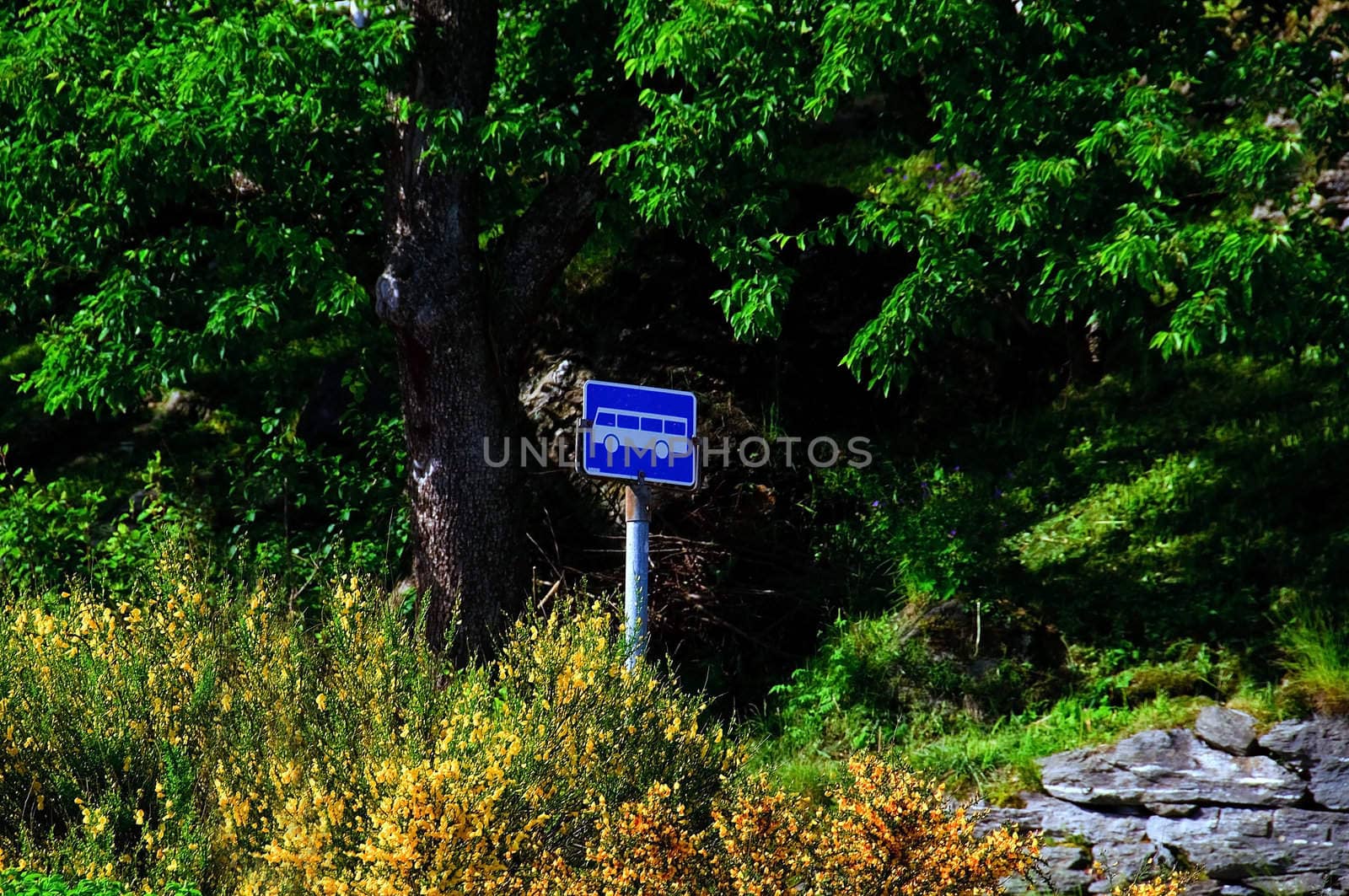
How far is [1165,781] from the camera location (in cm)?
603

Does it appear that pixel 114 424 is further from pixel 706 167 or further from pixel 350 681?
pixel 350 681

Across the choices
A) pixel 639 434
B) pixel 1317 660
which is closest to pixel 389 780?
pixel 639 434

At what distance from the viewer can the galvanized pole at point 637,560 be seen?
17.6 feet

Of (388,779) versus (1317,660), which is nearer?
(388,779)

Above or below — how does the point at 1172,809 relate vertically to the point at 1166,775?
below

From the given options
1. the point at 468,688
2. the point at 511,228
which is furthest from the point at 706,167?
the point at 468,688

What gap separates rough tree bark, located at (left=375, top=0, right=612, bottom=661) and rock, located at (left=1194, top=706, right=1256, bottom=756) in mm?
3746

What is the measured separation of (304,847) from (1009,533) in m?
5.10

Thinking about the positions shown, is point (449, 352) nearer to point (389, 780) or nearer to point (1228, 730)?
point (389, 780)

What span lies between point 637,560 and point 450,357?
8.33 ft

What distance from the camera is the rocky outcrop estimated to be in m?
5.75

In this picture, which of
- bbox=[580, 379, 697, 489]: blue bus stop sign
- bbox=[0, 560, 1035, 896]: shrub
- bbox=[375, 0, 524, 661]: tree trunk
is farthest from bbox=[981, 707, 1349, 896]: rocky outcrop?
bbox=[375, 0, 524, 661]: tree trunk

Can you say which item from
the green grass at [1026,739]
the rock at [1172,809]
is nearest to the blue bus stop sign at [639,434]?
the green grass at [1026,739]

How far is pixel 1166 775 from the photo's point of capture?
6.05 meters
